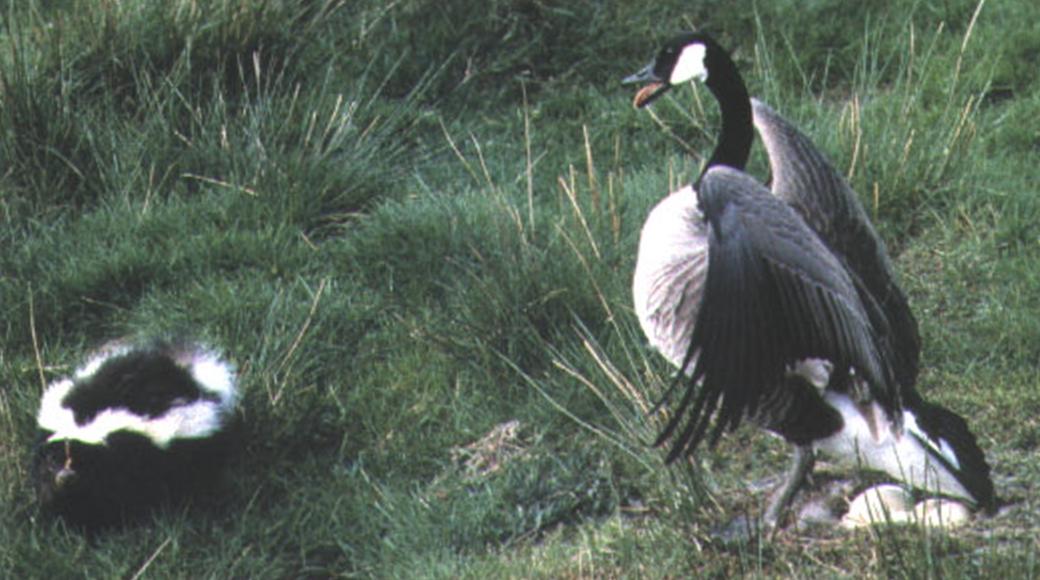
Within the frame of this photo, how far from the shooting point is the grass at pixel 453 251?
20.1 ft

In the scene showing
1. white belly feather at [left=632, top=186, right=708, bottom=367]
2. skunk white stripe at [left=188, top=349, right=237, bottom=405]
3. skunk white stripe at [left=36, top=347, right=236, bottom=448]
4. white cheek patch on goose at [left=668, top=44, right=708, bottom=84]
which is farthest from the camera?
skunk white stripe at [left=188, top=349, right=237, bottom=405]

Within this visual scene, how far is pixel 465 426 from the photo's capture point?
6.69 m

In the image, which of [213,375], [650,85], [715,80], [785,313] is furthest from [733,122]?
[213,375]

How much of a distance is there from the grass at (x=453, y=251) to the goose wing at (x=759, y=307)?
20.1 inches

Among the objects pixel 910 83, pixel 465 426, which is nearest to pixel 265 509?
pixel 465 426

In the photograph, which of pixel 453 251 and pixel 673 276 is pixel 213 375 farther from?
pixel 673 276

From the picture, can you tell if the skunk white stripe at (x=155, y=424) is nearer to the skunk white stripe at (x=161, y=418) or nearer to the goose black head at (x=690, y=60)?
the skunk white stripe at (x=161, y=418)

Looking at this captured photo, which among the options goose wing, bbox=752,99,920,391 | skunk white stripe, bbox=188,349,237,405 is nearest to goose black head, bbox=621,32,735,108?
goose wing, bbox=752,99,920,391

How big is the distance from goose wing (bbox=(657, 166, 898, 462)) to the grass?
1.67 feet

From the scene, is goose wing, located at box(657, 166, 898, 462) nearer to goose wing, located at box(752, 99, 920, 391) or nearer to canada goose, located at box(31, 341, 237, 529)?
goose wing, located at box(752, 99, 920, 391)

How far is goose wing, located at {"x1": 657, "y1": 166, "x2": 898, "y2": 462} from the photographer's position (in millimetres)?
5102

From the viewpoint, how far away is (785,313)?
17.2ft

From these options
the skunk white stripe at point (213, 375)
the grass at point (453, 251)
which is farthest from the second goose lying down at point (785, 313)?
the skunk white stripe at point (213, 375)

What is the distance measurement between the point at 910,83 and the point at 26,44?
11.6 ft
